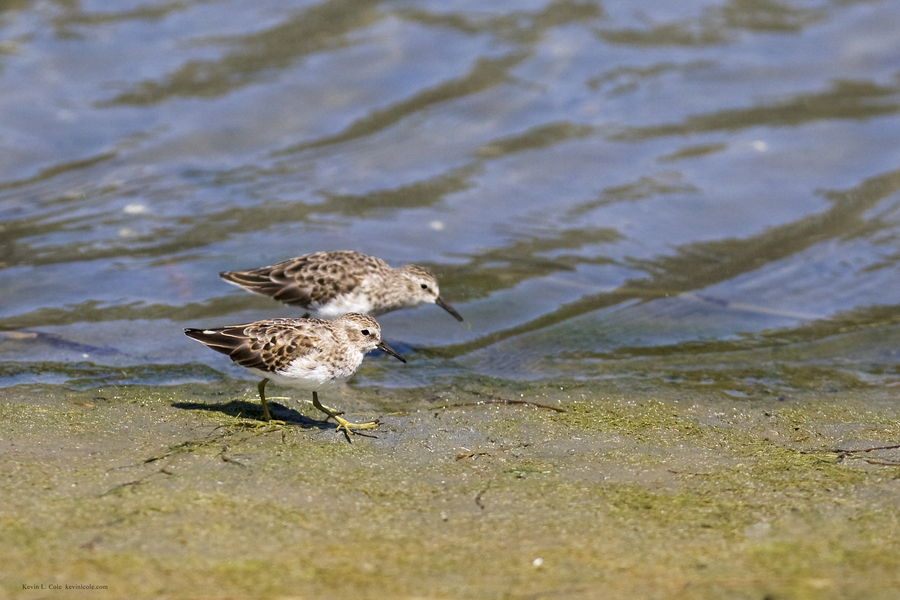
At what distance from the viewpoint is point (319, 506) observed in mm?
5016

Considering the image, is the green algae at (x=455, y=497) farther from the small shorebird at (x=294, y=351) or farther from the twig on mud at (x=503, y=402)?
the small shorebird at (x=294, y=351)

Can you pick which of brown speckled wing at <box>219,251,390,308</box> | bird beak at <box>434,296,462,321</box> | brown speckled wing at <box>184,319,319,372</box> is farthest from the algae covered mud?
brown speckled wing at <box>219,251,390,308</box>

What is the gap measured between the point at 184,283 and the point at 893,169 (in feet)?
28.1

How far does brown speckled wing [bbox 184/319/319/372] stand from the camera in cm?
659

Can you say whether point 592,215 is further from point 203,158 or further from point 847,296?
point 203,158

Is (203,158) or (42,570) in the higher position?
(203,158)

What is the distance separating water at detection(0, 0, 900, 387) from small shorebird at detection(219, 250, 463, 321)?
1.44ft

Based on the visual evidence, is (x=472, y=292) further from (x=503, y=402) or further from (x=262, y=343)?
(x=262, y=343)

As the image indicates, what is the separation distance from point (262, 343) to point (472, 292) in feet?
11.0

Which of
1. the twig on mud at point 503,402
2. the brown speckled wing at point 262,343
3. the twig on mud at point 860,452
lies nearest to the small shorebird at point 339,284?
the brown speckled wing at point 262,343

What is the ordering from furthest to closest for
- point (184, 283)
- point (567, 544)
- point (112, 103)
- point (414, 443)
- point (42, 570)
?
1. point (112, 103)
2. point (184, 283)
3. point (414, 443)
4. point (567, 544)
5. point (42, 570)

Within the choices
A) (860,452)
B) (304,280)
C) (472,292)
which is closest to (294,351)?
(304,280)

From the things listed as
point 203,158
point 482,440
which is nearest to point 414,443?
point 482,440

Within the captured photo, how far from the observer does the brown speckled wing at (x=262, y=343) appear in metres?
6.59
